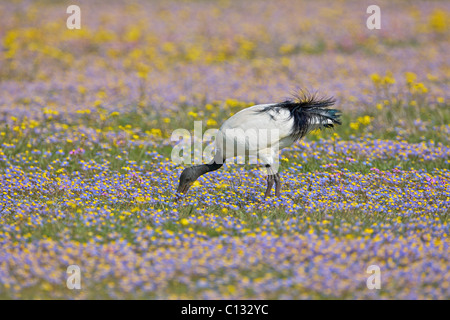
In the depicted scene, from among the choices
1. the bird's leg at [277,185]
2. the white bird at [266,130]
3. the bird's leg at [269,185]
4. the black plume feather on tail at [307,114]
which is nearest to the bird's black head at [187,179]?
the white bird at [266,130]

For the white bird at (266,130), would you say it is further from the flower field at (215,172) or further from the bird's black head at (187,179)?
the flower field at (215,172)

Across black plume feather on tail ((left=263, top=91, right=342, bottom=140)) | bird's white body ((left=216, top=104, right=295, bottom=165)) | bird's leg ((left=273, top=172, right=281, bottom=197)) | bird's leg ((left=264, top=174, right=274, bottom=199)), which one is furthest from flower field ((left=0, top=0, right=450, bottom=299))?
black plume feather on tail ((left=263, top=91, right=342, bottom=140))

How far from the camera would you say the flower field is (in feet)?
19.5

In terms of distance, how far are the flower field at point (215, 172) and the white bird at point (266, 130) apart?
1.26ft

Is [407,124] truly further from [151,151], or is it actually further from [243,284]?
[243,284]

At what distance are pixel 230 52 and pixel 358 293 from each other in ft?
43.0

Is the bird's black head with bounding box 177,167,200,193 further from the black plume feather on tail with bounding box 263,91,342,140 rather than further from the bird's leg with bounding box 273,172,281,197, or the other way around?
the black plume feather on tail with bounding box 263,91,342,140

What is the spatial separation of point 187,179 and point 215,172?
142 centimetres

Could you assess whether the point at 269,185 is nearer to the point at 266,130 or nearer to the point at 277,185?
the point at 277,185

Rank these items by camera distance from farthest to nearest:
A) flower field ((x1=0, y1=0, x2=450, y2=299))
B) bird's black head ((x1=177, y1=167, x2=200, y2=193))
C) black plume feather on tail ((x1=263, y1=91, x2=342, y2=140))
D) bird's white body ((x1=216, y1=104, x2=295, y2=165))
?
black plume feather on tail ((x1=263, y1=91, x2=342, y2=140)), bird's black head ((x1=177, y1=167, x2=200, y2=193)), bird's white body ((x1=216, y1=104, x2=295, y2=165)), flower field ((x1=0, y1=0, x2=450, y2=299))

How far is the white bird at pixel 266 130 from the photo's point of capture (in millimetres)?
8031

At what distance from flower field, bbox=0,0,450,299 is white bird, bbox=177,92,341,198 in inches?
15.1

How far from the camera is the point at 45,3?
2452 centimetres

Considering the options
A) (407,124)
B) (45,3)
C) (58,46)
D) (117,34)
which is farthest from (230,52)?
(45,3)
